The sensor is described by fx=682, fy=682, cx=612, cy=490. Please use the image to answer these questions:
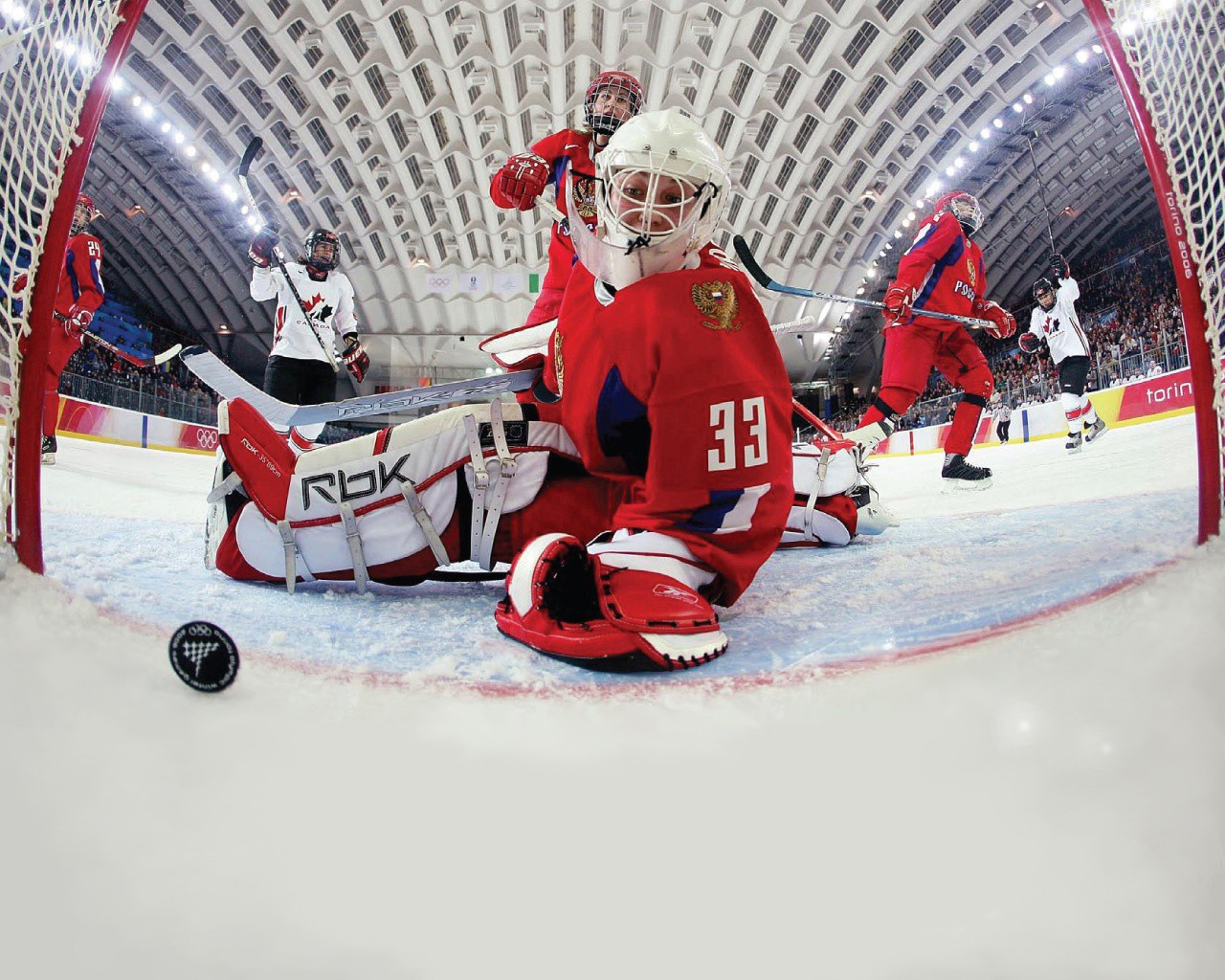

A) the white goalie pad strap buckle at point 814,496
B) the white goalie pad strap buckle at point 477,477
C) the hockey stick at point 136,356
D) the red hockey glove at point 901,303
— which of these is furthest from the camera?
the red hockey glove at point 901,303

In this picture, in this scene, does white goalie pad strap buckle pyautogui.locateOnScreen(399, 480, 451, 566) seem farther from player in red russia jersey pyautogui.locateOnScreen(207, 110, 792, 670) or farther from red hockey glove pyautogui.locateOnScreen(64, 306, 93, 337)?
red hockey glove pyautogui.locateOnScreen(64, 306, 93, 337)

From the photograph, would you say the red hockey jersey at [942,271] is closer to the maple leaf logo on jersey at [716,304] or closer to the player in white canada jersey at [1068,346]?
the player in white canada jersey at [1068,346]

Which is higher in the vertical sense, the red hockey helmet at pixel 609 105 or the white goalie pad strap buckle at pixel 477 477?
the red hockey helmet at pixel 609 105

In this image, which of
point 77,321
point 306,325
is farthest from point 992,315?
point 77,321

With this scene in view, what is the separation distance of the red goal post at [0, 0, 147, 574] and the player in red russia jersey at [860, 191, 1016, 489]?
3.14 m

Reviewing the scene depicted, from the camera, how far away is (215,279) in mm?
15812

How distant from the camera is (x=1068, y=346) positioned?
5.42m

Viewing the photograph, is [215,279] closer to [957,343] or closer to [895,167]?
[895,167]

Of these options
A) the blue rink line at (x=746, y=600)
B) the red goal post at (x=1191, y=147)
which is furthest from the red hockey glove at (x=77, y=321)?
the red goal post at (x=1191, y=147)

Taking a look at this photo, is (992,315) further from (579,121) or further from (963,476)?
(579,121)

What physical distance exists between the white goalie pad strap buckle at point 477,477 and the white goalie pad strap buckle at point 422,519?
0.24 ft

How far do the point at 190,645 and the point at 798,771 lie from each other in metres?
0.65

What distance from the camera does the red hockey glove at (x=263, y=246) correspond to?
357 cm

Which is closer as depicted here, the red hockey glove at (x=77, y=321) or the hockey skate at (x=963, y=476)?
the hockey skate at (x=963, y=476)
